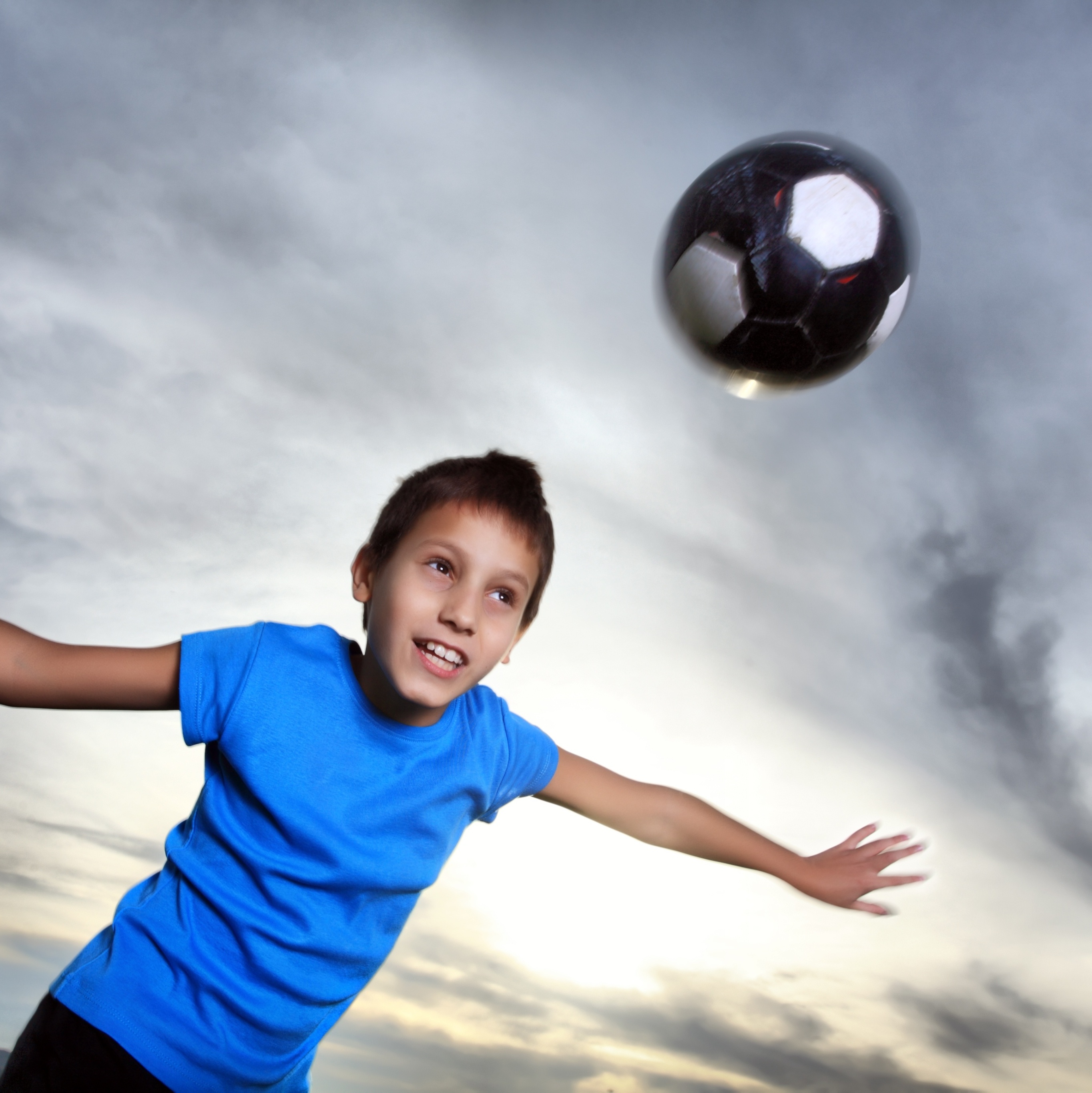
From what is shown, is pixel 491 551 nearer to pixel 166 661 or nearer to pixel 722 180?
pixel 166 661

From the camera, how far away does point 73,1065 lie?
2.28 m

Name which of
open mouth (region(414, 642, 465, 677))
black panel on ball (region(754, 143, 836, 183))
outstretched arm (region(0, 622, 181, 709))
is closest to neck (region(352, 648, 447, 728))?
open mouth (region(414, 642, 465, 677))

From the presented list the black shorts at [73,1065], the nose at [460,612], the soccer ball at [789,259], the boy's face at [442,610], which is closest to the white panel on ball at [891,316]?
the soccer ball at [789,259]

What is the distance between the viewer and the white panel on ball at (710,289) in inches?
144

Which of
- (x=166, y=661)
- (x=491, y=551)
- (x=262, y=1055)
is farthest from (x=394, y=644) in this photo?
(x=262, y=1055)

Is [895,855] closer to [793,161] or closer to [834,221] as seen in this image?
[834,221]

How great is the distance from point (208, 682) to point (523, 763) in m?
0.95

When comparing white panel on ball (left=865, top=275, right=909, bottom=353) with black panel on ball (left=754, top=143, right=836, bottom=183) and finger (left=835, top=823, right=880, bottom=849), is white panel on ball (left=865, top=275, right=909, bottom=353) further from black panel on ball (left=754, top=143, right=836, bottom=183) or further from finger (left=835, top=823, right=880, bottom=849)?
finger (left=835, top=823, right=880, bottom=849)

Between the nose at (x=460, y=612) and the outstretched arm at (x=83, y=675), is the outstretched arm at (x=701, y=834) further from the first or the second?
the outstretched arm at (x=83, y=675)

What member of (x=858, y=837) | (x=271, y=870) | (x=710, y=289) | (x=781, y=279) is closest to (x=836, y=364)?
(x=781, y=279)

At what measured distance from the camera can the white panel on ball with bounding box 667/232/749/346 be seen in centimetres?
365

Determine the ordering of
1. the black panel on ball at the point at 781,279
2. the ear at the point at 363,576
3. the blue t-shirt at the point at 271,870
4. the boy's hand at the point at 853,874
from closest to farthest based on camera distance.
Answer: the blue t-shirt at the point at 271,870
the ear at the point at 363,576
the boy's hand at the point at 853,874
the black panel on ball at the point at 781,279

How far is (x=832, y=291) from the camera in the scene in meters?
3.65

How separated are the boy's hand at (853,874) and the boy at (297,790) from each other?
960 millimetres
